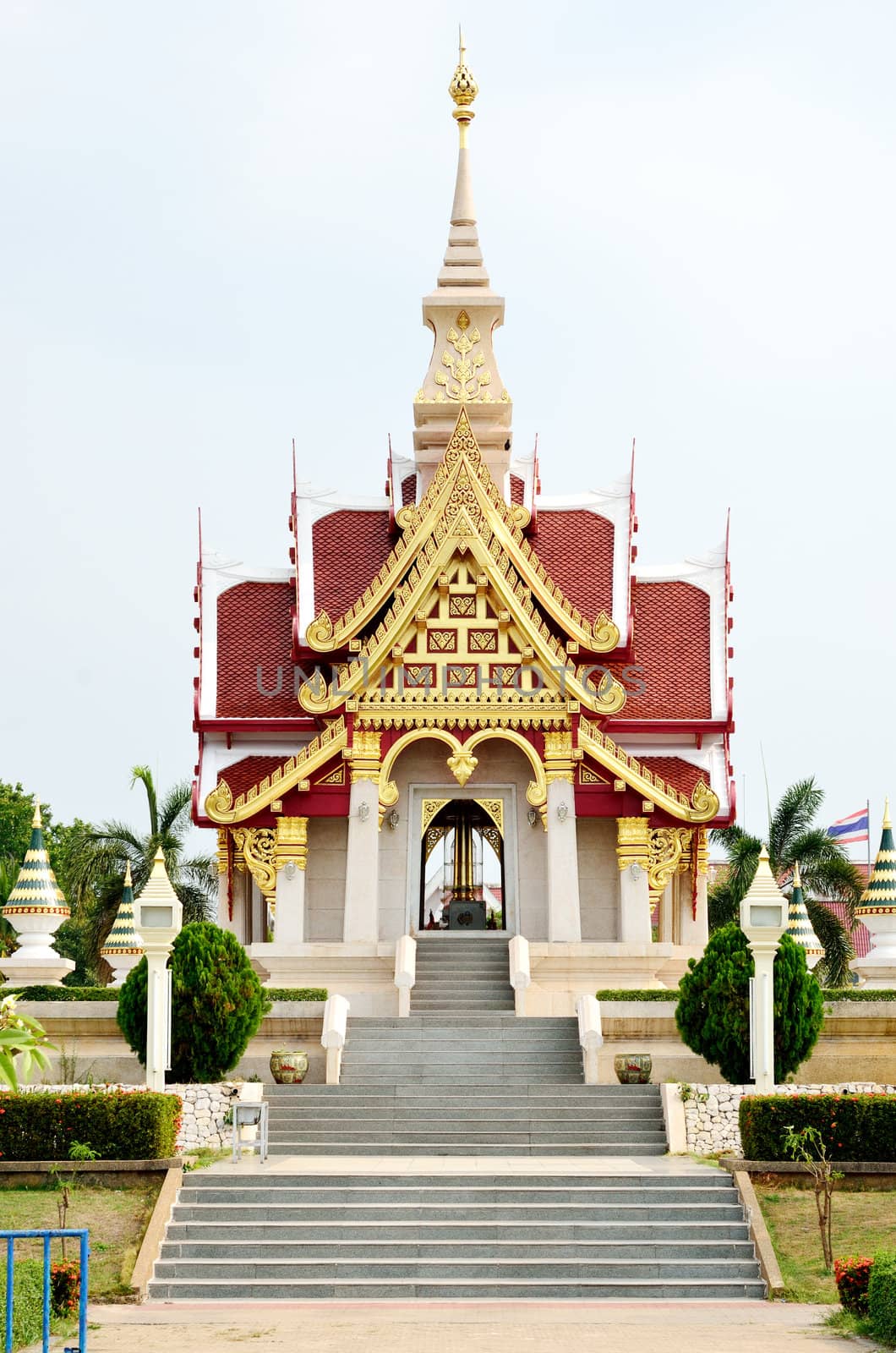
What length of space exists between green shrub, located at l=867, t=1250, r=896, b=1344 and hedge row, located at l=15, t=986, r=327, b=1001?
10489 mm

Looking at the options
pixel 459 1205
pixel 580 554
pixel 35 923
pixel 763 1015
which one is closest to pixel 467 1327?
pixel 459 1205

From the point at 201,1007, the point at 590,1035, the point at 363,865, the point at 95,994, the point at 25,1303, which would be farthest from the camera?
the point at 363,865

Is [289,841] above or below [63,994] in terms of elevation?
above

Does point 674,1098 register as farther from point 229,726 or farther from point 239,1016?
point 229,726

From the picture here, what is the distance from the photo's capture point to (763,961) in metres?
19.0

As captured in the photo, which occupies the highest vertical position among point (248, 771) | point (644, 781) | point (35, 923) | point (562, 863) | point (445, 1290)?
point (248, 771)

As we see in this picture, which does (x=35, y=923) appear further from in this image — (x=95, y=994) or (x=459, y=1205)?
(x=459, y=1205)

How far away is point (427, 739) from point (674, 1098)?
360 inches

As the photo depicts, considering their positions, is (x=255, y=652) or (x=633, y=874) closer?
(x=633, y=874)

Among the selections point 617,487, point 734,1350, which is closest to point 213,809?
point 617,487

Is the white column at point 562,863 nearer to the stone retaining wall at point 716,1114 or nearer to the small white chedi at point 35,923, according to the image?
the small white chedi at point 35,923

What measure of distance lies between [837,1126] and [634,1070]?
13.0 feet

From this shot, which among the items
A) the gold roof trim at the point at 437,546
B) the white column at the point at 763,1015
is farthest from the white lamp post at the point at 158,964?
the gold roof trim at the point at 437,546

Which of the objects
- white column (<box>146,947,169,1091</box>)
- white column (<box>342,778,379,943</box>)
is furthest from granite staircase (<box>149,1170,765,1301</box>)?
white column (<box>342,778,379,943</box>)
